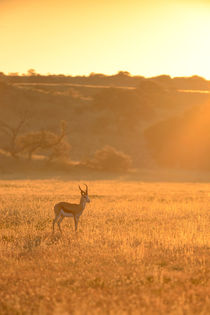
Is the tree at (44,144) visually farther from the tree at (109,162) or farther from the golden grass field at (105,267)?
the golden grass field at (105,267)

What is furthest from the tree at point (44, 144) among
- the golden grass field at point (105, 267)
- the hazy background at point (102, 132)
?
the golden grass field at point (105, 267)

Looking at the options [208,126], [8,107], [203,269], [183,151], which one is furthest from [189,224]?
[8,107]

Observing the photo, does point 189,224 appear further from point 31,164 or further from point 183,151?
point 183,151

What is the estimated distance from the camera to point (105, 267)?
8844 mm

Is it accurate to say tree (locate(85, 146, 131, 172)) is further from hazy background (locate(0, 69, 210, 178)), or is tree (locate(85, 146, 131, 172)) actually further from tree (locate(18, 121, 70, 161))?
tree (locate(18, 121, 70, 161))

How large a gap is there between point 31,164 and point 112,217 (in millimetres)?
35275

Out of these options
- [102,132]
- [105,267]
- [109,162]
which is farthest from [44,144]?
[105,267]

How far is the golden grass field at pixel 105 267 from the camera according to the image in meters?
6.86

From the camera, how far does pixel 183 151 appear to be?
2781 inches

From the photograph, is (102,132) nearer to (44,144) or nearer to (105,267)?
(44,144)

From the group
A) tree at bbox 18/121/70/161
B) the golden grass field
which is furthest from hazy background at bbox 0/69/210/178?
the golden grass field

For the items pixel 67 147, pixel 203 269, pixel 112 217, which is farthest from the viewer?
pixel 67 147

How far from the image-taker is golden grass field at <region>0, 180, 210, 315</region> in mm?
6859

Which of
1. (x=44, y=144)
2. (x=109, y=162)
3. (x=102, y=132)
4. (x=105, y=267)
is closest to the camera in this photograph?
(x=105, y=267)
